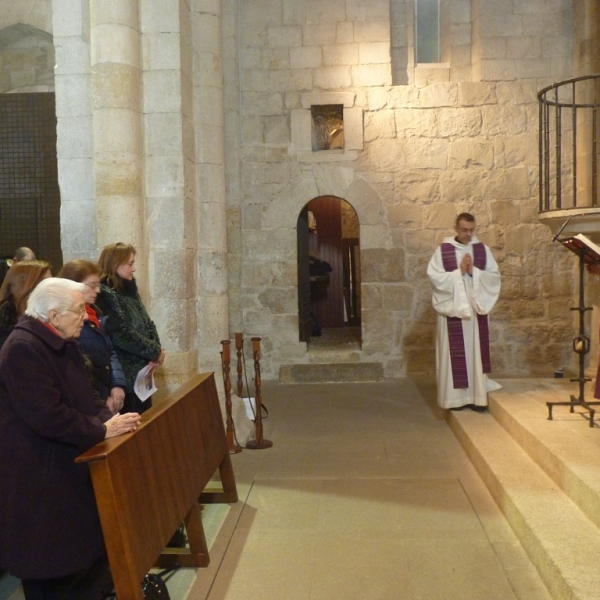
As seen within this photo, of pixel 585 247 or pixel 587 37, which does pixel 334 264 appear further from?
pixel 585 247

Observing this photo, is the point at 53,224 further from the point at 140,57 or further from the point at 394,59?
the point at 394,59

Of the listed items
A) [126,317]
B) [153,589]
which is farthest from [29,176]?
[153,589]

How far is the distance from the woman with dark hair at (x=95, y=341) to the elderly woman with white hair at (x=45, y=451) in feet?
2.12

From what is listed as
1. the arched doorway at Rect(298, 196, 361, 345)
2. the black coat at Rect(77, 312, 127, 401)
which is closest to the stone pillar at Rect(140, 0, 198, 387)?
the black coat at Rect(77, 312, 127, 401)

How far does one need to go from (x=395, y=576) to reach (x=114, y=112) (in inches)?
130

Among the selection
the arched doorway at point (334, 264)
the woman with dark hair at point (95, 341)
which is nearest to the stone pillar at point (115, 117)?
the woman with dark hair at point (95, 341)

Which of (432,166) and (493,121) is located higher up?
(493,121)

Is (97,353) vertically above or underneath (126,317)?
underneath

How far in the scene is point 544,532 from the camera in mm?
2932

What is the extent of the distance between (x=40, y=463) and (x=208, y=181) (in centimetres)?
330

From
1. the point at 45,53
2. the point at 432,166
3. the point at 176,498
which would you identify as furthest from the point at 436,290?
the point at 45,53

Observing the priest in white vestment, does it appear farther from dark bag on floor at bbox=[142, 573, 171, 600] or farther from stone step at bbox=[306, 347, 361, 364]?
dark bag on floor at bbox=[142, 573, 171, 600]

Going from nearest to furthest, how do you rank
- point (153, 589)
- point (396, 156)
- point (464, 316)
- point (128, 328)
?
point (153, 589), point (128, 328), point (464, 316), point (396, 156)

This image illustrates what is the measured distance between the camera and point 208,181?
519 cm
